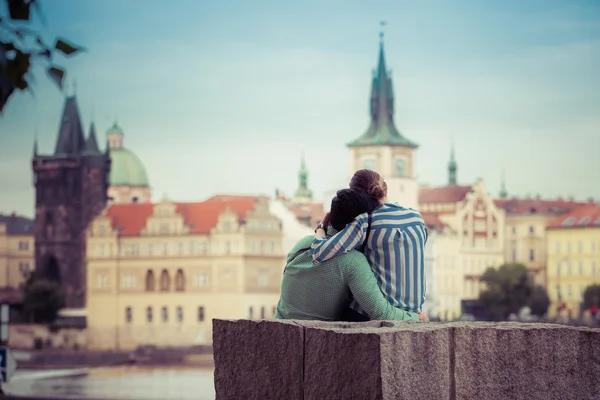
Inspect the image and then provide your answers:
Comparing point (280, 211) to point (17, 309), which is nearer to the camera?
point (17, 309)

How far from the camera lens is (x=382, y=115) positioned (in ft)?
186

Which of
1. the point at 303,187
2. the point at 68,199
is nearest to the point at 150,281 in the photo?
the point at 68,199

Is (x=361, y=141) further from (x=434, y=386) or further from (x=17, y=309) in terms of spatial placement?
(x=434, y=386)

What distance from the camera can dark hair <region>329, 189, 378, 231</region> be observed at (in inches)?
99.2

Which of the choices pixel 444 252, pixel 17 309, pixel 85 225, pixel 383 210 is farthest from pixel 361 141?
pixel 383 210

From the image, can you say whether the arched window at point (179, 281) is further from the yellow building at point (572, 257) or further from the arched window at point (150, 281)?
the yellow building at point (572, 257)

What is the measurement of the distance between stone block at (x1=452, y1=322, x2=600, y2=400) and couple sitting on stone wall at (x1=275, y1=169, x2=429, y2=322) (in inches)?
12.4

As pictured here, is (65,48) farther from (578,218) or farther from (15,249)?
(578,218)

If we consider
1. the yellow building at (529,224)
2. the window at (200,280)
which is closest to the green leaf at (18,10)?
the window at (200,280)

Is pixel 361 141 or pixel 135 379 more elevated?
pixel 361 141

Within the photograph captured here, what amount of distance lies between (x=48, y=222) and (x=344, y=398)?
48.9 meters

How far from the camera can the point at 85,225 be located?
50.8 metres

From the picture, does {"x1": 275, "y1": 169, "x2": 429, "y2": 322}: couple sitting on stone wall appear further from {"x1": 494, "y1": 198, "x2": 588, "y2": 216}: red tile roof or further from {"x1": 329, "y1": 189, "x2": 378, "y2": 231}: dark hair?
{"x1": 494, "y1": 198, "x2": 588, "y2": 216}: red tile roof

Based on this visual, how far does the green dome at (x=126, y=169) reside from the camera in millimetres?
52344
